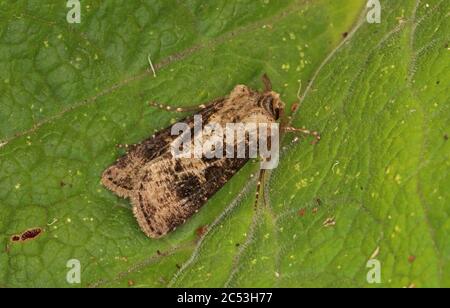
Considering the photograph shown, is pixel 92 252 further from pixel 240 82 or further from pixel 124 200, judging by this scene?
pixel 240 82

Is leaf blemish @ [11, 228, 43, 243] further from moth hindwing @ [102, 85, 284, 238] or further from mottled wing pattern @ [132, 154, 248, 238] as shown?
mottled wing pattern @ [132, 154, 248, 238]

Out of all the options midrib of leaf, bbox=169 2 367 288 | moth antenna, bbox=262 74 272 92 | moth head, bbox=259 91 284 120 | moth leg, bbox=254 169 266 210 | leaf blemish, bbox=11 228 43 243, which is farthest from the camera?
moth antenna, bbox=262 74 272 92

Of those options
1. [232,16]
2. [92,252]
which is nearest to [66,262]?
[92,252]

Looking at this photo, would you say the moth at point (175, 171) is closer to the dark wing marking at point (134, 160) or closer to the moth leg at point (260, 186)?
the dark wing marking at point (134, 160)

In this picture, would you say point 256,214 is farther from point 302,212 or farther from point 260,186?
point 302,212

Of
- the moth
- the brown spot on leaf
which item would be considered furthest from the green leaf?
the moth

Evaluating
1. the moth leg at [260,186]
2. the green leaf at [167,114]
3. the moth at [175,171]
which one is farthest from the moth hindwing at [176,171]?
the moth leg at [260,186]
